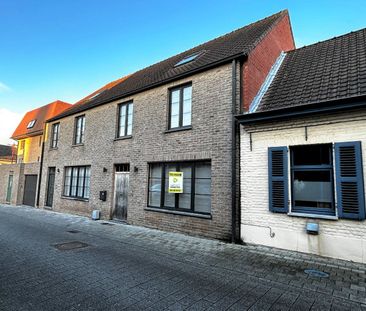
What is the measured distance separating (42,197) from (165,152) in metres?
11.3

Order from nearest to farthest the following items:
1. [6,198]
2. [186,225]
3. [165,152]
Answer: [186,225], [165,152], [6,198]

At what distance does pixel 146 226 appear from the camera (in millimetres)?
9867

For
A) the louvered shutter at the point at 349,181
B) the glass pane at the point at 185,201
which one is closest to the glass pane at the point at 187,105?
the glass pane at the point at 185,201

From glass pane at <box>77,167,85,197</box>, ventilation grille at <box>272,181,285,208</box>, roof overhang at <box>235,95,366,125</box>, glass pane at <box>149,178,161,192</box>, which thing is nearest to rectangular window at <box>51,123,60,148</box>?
glass pane at <box>77,167,85,197</box>

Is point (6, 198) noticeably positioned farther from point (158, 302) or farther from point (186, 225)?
point (158, 302)

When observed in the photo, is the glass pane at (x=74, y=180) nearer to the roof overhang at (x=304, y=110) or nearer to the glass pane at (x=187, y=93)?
the glass pane at (x=187, y=93)

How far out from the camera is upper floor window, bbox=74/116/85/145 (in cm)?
1444

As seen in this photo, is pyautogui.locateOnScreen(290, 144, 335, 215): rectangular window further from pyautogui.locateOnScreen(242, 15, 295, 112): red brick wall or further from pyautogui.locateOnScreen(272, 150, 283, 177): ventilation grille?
pyautogui.locateOnScreen(242, 15, 295, 112): red brick wall

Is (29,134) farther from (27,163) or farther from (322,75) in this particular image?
(322,75)

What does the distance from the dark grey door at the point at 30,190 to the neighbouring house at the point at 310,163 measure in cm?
1631

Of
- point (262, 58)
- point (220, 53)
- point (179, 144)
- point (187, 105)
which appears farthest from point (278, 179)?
point (220, 53)

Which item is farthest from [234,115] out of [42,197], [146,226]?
[42,197]

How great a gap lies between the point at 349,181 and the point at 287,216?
1.68 meters

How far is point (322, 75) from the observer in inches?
307
